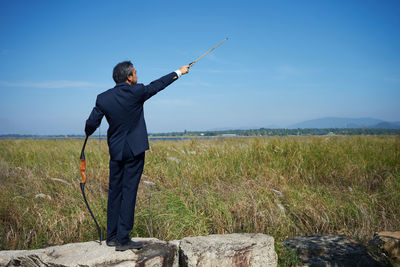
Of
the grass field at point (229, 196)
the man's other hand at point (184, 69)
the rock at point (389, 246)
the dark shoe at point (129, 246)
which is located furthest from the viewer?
the grass field at point (229, 196)

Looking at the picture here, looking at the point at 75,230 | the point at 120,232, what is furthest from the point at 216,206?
the point at 75,230

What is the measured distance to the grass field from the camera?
400 centimetres

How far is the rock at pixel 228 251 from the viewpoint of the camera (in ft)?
9.70

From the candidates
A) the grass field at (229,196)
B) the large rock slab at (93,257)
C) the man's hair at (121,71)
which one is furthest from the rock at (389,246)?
the man's hair at (121,71)

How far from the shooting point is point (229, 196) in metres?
4.81

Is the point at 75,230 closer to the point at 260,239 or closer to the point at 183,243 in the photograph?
the point at 183,243

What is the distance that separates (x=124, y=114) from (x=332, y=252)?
286 centimetres

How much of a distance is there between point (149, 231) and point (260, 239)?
1.56 m

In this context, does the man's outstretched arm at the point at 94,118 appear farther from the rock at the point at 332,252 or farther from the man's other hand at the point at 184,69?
the rock at the point at 332,252

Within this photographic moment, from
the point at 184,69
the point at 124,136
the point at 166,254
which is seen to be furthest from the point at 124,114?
the point at 166,254

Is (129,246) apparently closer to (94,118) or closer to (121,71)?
(94,118)

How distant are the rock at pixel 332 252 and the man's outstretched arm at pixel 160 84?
8.07 feet

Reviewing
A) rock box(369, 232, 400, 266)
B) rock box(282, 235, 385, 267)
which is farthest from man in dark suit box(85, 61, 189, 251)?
rock box(369, 232, 400, 266)

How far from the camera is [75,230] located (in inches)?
158
